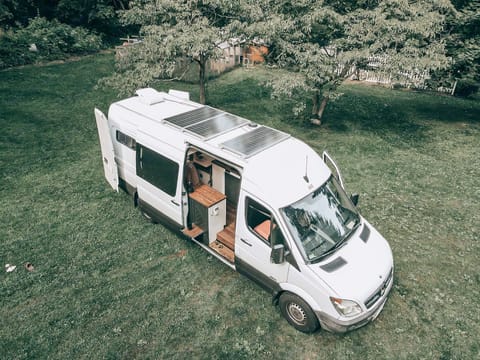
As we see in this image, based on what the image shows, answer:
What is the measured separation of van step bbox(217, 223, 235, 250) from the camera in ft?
25.4

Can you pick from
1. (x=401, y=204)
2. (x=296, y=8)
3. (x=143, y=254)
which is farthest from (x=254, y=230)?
(x=296, y=8)

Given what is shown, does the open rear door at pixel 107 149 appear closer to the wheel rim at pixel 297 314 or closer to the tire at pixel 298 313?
the tire at pixel 298 313

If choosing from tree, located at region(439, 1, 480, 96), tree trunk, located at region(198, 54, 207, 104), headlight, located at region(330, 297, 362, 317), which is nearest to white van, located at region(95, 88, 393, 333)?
headlight, located at region(330, 297, 362, 317)

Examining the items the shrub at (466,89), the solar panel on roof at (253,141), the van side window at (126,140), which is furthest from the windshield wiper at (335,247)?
the shrub at (466,89)

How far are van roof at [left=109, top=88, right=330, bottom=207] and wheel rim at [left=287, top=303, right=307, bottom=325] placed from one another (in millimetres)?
1883

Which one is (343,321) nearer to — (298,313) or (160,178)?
(298,313)

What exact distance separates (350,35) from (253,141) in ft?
22.5

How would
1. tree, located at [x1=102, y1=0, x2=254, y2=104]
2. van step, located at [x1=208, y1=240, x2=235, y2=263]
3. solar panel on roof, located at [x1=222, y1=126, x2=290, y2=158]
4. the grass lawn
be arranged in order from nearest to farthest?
1. the grass lawn
2. solar panel on roof, located at [x1=222, y1=126, x2=290, y2=158]
3. van step, located at [x1=208, y1=240, x2=235, y2=263]
4. tree, located at [x1=102, y1=0, x2=254, y2=104]

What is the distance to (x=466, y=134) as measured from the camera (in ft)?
47.7

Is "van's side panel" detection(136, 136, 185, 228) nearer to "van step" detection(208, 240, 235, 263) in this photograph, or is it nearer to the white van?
the white van

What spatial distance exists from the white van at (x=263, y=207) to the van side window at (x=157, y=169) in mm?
24

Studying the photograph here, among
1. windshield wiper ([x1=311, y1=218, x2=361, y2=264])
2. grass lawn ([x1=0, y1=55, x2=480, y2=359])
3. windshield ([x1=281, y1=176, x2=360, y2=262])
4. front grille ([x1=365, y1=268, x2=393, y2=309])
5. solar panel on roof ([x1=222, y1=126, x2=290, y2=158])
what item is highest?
solar panel on roof ([x1=222, y1=126, x2=290, y2=158])

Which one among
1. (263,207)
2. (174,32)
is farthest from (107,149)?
(174,32)

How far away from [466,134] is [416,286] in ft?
33.0
